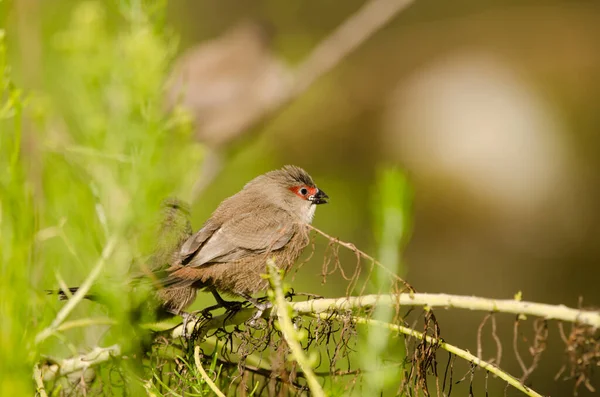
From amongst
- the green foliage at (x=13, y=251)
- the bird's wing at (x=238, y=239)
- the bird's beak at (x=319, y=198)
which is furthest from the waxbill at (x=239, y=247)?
the green foliage at (x=13, y=251)

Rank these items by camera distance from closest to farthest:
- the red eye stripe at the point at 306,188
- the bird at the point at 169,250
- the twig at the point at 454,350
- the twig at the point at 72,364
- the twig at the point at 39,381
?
the twig at the point at 454,350 < the twig at the point at 39,381 < the twig at the point at 72,364 < the bird at the point at 169,250 < the red eye stripe at the point at 306,188

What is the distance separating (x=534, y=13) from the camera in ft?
36.8

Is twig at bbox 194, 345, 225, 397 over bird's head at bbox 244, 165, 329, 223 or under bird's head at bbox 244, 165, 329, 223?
under

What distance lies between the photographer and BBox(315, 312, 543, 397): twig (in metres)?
1.55

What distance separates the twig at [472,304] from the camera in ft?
4.66

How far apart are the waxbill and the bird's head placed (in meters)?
0.04

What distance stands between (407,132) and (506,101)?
1526 millimetres

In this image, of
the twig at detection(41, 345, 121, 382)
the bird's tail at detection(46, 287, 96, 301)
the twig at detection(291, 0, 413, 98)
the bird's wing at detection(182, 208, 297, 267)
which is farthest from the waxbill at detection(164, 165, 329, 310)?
the twig at detection(291, 0, 413, 98)

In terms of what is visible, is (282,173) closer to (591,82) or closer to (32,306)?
(32,306)

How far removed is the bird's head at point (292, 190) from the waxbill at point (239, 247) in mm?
41

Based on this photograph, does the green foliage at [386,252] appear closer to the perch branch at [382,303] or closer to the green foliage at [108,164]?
the perch branch at [382,303]

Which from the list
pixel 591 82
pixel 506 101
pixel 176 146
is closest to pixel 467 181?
pixel 506 101

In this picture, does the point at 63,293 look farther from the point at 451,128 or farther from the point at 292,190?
the point at 451,128

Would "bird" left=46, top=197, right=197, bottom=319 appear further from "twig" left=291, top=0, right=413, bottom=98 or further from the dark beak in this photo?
"twig" left=291, top=0, right=413, bottom=98
